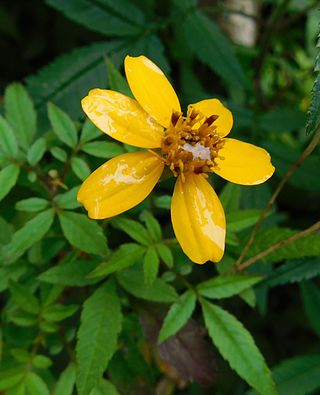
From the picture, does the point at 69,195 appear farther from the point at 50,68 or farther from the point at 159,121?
the point at 50,68

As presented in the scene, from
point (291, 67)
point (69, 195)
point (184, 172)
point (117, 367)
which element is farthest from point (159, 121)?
point (291, 67)

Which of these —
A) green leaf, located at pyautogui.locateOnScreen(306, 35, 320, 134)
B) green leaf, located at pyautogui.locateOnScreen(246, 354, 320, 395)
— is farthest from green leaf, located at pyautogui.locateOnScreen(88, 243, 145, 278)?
green leaf, located at pyautogui.locateOnScreen(246, 354, 320, 395)

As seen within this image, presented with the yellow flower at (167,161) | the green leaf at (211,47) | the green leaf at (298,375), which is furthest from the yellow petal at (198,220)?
the green leaf at (211,47)

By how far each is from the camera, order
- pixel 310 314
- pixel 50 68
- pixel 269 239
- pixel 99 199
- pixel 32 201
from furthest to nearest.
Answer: pixel 50 68 → pixel 310 314 → pixel 269 239 → pixel 32 201 → pixel 99 199

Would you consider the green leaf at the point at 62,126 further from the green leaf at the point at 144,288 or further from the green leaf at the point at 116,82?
the green leaf at the point at 144,288

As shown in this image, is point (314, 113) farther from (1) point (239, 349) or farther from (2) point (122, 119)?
(1) point (239, 349)

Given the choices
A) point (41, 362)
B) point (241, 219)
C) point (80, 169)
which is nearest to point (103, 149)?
point (80, 169)
